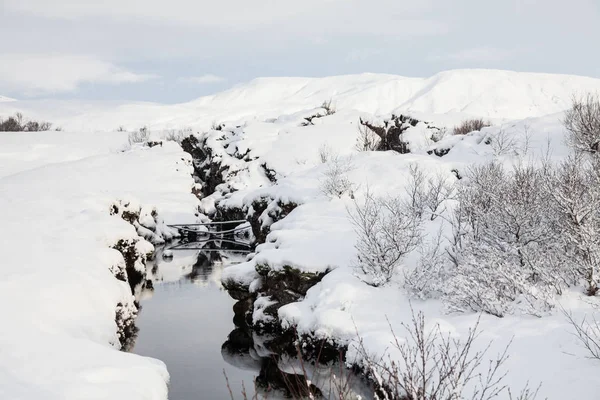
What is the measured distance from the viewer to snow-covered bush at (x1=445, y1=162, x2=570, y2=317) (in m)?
11.0

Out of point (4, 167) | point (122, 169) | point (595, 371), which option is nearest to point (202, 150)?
point (122, 169)

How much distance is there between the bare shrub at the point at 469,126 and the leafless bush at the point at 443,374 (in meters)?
31.9

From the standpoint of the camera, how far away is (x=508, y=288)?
446 inches

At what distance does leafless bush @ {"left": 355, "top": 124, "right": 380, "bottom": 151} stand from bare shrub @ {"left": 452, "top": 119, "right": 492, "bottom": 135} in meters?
6.30

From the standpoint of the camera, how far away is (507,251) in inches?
494

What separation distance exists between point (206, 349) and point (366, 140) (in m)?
29.3

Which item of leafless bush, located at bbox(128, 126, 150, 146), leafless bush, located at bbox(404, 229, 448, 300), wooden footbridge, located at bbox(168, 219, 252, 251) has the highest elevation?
leafless bush, located at bbox(128, 126, 150, 146)

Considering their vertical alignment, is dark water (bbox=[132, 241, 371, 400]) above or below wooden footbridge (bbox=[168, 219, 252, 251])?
above

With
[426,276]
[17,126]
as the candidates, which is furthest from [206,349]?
[17,126]

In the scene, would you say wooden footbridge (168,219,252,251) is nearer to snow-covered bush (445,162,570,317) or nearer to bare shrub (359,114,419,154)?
bare shrub (359,114,419,154)

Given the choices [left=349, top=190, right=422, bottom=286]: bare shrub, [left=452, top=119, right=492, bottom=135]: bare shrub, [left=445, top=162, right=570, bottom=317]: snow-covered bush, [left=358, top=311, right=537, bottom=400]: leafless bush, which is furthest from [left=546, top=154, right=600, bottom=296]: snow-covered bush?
[left=452, top=119, right=492, bottom=135]: bare shrub

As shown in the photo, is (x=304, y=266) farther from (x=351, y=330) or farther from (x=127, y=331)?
(x=127, y=331)

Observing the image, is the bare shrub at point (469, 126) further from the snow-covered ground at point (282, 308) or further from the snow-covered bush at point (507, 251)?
the snow-covered bush at point (507, 251)

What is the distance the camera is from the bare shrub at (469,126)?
133 ft
